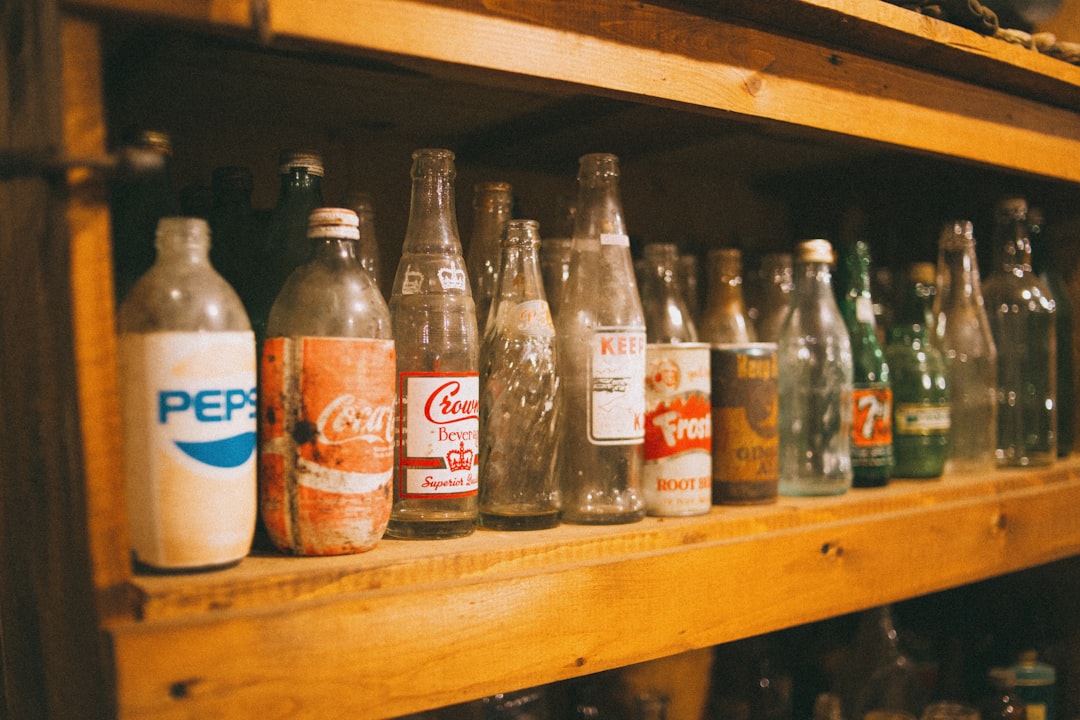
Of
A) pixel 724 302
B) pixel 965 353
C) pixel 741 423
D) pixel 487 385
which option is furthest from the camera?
pixel 965 353

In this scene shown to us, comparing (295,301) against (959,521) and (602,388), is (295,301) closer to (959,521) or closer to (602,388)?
(602,388)

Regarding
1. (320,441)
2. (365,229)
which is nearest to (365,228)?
(365,229)

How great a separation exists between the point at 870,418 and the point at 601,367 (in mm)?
448

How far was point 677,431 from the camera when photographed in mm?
882

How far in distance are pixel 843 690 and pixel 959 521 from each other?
1.45ft

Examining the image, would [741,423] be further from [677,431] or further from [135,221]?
[135,221]

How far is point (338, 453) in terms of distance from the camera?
651 mm

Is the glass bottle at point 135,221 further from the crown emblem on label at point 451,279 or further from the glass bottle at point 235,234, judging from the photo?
the crown emblem on label at point 451,279

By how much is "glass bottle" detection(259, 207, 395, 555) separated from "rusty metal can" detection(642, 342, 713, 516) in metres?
0.31

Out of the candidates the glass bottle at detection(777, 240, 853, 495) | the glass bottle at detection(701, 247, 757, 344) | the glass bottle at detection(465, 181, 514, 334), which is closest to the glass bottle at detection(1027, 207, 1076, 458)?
the glass bottle at detection(777, 240, 853, 495)

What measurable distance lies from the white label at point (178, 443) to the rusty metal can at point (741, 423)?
1.79 ft

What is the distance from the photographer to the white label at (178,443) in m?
0.58

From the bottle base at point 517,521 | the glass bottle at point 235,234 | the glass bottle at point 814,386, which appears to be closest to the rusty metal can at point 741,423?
the glass bottle at point 814,386

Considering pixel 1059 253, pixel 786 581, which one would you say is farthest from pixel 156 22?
pixel 1059 253
